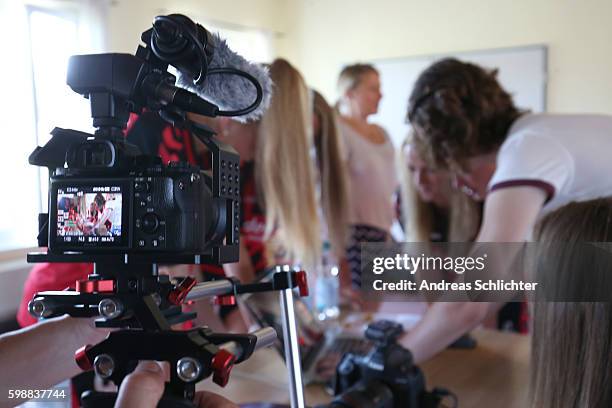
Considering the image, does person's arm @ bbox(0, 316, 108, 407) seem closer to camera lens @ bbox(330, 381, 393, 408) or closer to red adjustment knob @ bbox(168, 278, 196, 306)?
red adjustment knob @ bbox(168, 278, 196, 306)

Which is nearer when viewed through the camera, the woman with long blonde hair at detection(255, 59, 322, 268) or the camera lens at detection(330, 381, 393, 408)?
the camera lens at detection(330, 381, 393, 408)

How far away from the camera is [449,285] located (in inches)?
47.9

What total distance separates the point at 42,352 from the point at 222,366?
A: 0.38 metres

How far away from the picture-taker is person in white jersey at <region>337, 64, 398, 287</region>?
→ 7.70 feet

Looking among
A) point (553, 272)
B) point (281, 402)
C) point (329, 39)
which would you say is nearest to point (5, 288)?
point (281, 402)

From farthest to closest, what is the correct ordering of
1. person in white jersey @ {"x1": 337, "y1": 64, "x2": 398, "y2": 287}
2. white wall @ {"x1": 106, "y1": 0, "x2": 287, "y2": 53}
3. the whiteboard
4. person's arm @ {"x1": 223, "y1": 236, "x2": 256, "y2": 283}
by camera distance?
the whiteboard < white wall @ {"x1": 106, "y1": 0, "x2": 287, "y2": 53} < person in white jersey @ {"x1": 337, "y1": 64, "x2": 398, "y2": 287} < person's arm @ {"x1": 223, "y1": 236, "x2": 256, "y2": 283}

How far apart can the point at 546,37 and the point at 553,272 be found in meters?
3.07

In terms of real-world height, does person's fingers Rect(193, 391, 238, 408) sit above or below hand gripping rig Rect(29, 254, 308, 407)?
below

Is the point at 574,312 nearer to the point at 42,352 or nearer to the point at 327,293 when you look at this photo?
the point at 42,352

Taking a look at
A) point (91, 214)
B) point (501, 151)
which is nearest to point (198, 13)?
point (501, 151)

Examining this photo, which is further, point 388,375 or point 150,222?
point 388,375

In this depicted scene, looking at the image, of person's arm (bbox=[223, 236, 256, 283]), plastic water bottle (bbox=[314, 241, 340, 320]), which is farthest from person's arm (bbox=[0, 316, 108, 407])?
plastic water bottle (bbox=[314, 241, 340, 320])

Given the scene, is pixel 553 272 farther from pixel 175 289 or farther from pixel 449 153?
pixel 449 153

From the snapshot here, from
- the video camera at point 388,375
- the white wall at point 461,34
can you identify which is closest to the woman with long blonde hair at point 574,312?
the video camera at point 388,375
